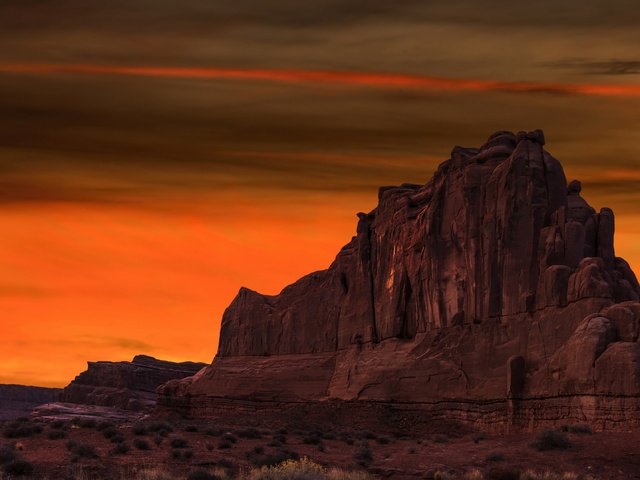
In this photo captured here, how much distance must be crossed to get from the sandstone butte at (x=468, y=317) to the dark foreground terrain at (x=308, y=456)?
14.1ft

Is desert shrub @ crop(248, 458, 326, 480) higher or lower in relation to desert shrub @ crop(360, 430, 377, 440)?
lower

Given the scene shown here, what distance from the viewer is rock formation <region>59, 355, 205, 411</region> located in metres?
141

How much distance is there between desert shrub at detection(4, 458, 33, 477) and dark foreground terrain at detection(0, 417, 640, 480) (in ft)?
0.11

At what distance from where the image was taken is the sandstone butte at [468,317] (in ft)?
177

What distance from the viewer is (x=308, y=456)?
4650 cm

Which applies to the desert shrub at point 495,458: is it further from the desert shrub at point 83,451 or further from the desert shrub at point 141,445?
the desert shrub at point 83,451

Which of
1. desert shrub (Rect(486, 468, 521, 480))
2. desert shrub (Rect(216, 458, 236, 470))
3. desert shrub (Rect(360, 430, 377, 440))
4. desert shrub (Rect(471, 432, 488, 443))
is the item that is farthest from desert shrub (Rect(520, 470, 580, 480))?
desert shrub (Rect(360, 430, 377, 440))

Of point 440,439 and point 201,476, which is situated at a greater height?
point 440,439

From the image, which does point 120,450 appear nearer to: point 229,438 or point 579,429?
point 229,438

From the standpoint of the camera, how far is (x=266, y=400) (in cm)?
8656

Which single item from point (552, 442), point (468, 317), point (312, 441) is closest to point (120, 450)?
point (312, 441)

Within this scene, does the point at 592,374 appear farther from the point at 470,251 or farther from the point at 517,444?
the point at 470,251

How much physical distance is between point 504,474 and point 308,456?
1265 centimetres

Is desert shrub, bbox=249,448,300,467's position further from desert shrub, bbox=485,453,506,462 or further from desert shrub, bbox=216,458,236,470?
desert shrub, bbox=485,453,506,462
